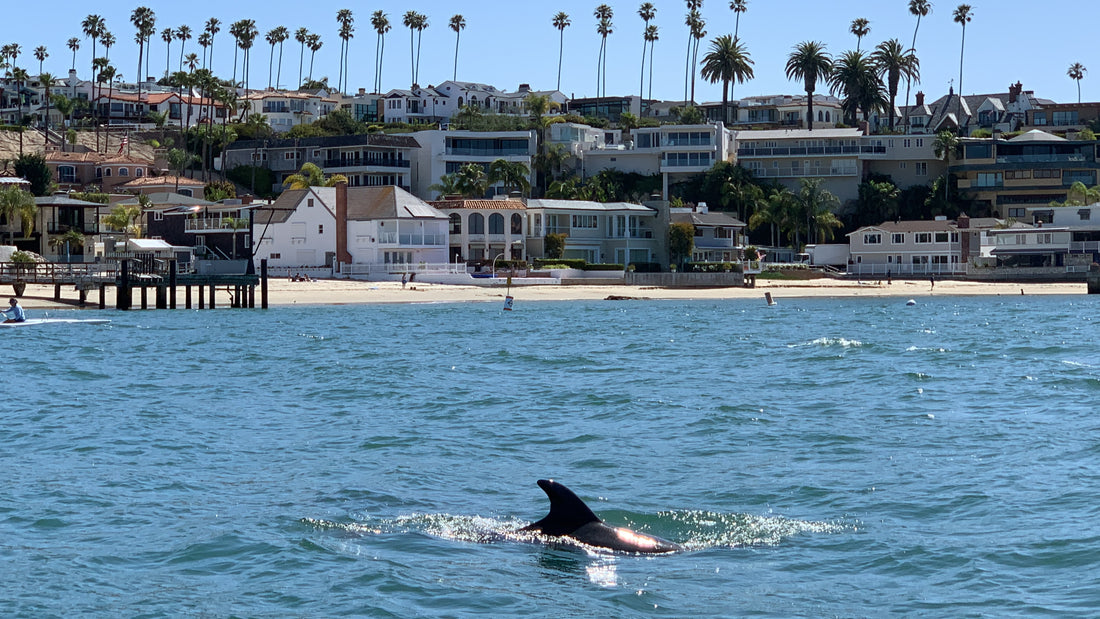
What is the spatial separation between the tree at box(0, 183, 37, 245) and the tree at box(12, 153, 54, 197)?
104ft

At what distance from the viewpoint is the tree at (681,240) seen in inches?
4473

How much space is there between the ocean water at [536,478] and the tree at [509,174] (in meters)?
77.4

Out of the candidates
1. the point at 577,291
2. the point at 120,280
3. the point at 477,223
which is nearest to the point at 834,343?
the point at 120,280

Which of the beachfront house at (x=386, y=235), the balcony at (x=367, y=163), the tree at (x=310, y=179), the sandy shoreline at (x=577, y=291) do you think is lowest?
the sandy shoreline at (x=577, y=291)

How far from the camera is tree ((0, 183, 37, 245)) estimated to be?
88375 mm

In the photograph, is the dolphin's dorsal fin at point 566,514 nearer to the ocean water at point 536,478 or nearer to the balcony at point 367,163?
the ocean water at point 536,478

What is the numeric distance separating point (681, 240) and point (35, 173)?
5742cm

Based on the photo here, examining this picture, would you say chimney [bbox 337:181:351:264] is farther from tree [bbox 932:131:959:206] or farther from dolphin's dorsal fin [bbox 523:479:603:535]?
dolphin's dorsal fin [bbox 523:479:603:535]

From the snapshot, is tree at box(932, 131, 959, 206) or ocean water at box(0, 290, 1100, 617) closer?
ocean water at box(0, 290, 1100, 617)

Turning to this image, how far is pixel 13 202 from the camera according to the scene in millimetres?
88562

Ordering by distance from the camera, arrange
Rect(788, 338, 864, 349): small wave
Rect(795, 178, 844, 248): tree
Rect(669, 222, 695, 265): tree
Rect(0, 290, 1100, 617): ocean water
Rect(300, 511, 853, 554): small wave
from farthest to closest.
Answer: Rect(795, 178, 844, 248): tree, Rect(669, 222, 695, 265): tree, Rect(788, 338, 864, 349): small wave, Rect(300, 511, 853, 554): small wave, Rect(0, 290, 1100, 617): ocean water

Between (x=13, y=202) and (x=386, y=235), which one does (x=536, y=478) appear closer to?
(x=13, y=202)

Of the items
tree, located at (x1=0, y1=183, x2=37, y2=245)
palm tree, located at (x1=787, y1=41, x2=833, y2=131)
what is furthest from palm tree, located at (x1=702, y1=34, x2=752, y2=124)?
tree, located at (x1=0, y1=183, x2=37, y2=245)

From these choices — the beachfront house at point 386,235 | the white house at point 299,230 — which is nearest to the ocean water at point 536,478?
the beachfront house at point 386,235
